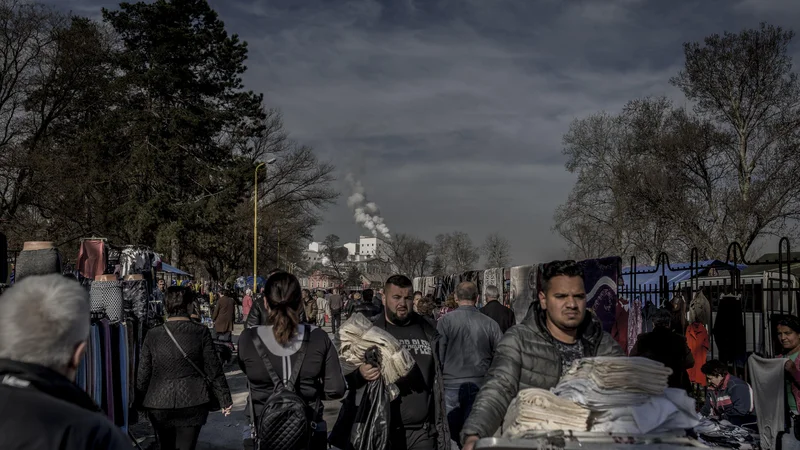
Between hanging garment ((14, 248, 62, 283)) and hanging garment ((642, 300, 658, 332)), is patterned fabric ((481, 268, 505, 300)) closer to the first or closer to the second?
hanging garment ((642, 300, 658, 332))

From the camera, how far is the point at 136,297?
10055mm

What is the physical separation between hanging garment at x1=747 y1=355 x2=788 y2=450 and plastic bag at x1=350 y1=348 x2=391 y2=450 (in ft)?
14.5

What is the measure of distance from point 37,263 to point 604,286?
7.52 meters

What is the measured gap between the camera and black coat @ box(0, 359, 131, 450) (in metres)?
1.94

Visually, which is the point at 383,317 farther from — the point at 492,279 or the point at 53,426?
the point at 492,279

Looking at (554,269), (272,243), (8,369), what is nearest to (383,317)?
Answer: (554,269)

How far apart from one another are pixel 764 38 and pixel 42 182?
2765cm

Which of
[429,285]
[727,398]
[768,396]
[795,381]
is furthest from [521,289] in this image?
[429,285]

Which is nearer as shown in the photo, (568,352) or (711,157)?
(568,352)

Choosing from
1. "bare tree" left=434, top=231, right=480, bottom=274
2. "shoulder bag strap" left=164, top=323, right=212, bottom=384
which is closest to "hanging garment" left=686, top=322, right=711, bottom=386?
"shoulder bag strap" left=164, top=323, right=212, bottom=384

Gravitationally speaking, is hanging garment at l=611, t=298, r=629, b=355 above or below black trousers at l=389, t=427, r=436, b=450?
above

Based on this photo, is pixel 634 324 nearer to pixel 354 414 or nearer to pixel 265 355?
pixel 354 414

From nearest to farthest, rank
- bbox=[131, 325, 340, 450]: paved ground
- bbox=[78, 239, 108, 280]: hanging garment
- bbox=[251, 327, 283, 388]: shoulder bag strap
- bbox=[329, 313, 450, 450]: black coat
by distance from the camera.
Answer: bbox=[251, 327, 283, 388]: shoulder bag strap → bbox=[329, 313, 450, 450]: black coat → bbox=[131, 325, 340, 450]: paved ground → bbox=[78, 239, 108, 280]: hanging garment

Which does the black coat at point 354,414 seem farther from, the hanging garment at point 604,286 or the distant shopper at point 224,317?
the distant shopper at point 224,317
